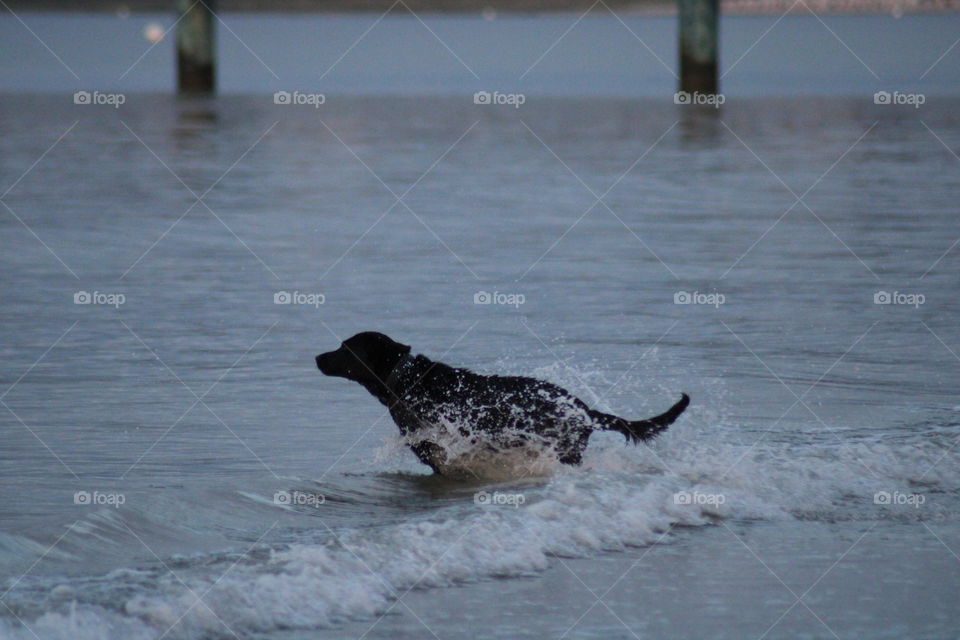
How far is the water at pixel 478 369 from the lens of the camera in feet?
19.9

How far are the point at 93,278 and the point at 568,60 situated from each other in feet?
127

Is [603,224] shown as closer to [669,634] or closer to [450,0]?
[669,634]

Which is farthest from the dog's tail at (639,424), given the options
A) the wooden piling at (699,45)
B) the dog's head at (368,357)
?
the wooden piling at (699,45)

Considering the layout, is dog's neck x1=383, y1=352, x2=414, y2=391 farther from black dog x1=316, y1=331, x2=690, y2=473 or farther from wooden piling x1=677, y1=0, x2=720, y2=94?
wooden piling x1=677, y1=0, x2=720, y2=94

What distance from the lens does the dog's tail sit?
7770 millimetres

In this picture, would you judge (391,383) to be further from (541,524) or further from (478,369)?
(541,524)

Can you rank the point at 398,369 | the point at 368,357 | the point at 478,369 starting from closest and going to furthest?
the point at 398,369
the point at 368,357
the point at 478,369

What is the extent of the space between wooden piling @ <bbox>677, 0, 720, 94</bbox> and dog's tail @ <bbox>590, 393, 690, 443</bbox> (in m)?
26.4

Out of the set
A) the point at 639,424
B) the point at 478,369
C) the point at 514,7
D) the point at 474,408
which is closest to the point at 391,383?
the point at 474,408

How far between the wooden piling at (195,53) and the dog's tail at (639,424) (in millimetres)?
29780

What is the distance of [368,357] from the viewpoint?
841 cm

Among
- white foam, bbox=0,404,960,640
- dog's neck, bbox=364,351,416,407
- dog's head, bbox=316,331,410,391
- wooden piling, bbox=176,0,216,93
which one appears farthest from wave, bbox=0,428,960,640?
wooden piling, bbox=176,0,216,93

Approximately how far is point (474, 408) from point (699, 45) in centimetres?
2692

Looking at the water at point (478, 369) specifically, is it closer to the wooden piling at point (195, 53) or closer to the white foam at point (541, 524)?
the white foam at point (541, 524)
